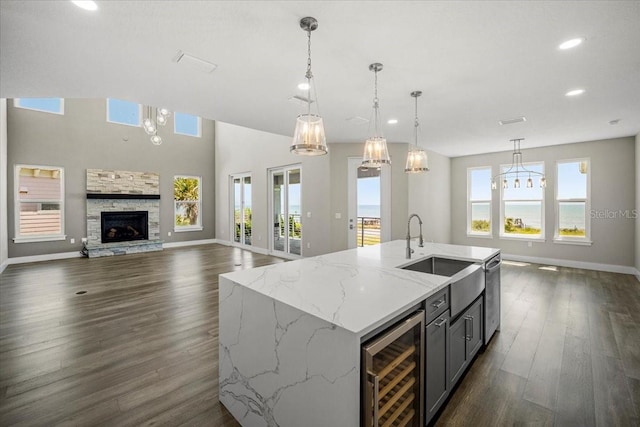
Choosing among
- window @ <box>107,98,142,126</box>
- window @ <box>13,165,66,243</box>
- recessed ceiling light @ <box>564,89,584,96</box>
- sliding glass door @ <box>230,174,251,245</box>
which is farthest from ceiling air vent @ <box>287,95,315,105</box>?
window @ <box>13,165,66,243</box>

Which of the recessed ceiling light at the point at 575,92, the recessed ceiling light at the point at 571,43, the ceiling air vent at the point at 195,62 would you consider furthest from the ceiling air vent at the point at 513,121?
the ceiling air vent at the point at 195,62

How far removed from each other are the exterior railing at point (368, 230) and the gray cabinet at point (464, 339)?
358cm

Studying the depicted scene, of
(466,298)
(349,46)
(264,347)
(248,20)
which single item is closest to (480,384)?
(466,298)

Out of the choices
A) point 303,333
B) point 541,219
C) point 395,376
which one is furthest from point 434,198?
point 303,333

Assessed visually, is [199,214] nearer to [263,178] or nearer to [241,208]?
[241,208]

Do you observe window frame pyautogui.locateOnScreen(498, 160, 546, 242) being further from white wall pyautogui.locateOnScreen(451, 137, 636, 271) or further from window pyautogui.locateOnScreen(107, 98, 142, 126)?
window pyautogui.locateOnScreen(107, 98, 142, 126)

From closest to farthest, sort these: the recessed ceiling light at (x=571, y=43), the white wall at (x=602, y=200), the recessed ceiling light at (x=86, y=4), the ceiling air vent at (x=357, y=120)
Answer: the recessed ceiling light at (x=86, y=4), the recessed ceiling light at (x=571, y=43), the ceiling air vent at (x=357, y=120), the white wall at (x=602, y=200)

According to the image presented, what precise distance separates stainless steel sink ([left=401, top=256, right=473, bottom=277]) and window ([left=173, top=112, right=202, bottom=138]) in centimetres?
909

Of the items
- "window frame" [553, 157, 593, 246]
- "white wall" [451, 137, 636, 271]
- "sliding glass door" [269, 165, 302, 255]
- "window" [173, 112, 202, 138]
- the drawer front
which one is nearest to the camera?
the drawer front

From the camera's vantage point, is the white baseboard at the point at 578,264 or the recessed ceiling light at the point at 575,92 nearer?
the recessed ceiling light at the point at 575,92

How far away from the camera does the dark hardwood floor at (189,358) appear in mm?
1906

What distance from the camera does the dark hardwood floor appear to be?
6.25ft

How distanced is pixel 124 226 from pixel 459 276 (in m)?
8.99

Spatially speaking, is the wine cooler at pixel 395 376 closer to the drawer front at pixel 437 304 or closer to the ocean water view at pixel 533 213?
the drawer front at pixel 437 304
